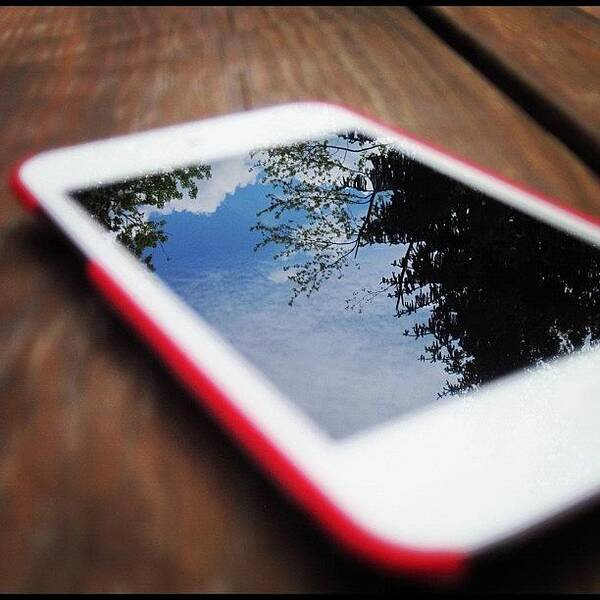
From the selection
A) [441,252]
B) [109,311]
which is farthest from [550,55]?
[109,311]

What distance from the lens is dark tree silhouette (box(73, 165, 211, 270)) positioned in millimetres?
396

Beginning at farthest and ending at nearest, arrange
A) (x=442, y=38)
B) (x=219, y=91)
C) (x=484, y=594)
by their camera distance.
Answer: (x=442, y=38) < (x=219, y=91) < (x=484, y=594)

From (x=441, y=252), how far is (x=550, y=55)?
0.35m

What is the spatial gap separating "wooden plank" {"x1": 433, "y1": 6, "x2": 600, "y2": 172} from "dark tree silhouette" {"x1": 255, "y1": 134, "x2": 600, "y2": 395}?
13 cm

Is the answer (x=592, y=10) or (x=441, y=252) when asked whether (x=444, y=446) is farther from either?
(x=592, y=10)

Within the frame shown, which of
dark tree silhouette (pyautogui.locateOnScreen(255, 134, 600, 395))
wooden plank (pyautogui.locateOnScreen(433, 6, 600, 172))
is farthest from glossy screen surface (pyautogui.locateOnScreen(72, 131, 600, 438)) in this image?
wooden plank (pyautogui.locateOnScreen(433, 6, 600, 172))

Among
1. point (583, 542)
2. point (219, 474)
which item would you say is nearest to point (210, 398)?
point (219, 474)

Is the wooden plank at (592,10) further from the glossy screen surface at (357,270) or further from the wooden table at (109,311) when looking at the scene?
the glossy screen surface at (357,270)

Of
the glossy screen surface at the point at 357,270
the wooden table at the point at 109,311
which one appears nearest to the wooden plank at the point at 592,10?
the wooden table at the point at 109,311

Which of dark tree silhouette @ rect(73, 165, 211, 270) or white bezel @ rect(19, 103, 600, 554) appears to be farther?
dark tree silhouette @ rect(73, 165, 211, 270)

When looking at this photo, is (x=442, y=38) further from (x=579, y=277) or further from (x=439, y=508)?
(x=439, y=508)

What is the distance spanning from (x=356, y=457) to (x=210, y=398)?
6cm

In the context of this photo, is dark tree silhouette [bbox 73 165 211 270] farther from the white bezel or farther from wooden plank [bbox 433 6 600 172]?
wooden plank [bbox 433 6 600 172]

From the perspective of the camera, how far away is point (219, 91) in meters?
0.64
